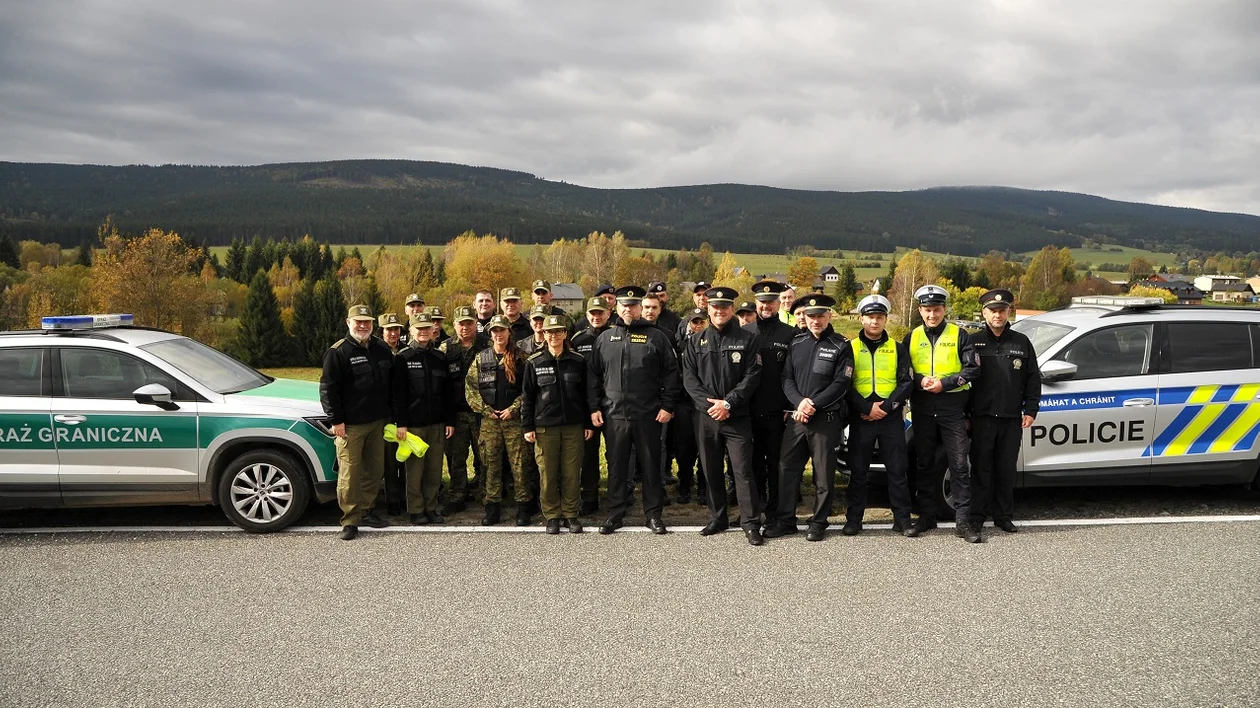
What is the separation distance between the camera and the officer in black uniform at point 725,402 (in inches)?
236

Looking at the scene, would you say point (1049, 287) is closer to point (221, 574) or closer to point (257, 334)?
point (257, 334)

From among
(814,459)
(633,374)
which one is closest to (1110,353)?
Answer: (814,459)

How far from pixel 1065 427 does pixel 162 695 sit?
6.44 metres

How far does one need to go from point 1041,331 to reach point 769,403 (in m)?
2.69

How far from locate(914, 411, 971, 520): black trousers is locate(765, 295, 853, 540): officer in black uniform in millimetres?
711

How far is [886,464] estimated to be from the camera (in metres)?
6.04

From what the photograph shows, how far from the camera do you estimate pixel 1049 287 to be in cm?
10819

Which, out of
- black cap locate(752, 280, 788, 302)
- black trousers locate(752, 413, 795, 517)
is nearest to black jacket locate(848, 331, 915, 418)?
black trousers locate(752, 413, 795, 517)

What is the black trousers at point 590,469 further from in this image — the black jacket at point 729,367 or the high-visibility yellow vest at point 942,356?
the high-visibility yellow vest at point 942,356

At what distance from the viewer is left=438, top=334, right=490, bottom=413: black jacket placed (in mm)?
6914

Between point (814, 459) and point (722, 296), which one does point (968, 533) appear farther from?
point (722, 296)

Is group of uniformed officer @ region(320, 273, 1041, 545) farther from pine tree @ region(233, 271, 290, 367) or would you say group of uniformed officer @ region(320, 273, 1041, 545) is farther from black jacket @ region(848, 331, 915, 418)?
pine tree @ region(233, 271, 290, 367)

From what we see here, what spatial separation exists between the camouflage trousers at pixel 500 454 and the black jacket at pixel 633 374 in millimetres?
735

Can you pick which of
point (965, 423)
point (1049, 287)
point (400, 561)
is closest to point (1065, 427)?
point (965, 423)
